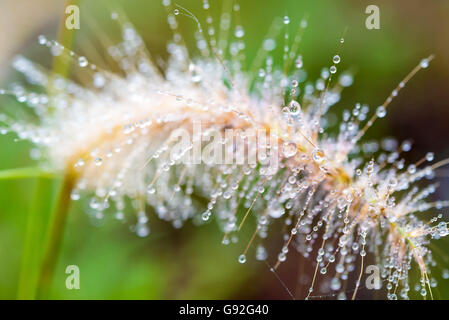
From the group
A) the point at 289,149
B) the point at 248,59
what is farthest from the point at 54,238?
the point at 248,59

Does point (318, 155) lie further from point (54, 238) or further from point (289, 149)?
point (54, 238)

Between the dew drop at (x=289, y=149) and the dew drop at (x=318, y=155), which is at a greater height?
the dew drop at (x=289, y=149)

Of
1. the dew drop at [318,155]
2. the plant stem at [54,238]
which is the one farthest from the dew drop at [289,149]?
the plant stem at [54,238]

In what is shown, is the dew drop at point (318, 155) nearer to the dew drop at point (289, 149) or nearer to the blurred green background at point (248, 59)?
the dew drop at point (289, 149)

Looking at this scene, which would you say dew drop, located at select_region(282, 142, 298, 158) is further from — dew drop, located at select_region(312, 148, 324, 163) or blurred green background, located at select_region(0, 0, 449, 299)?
blurred green background, located at select_region(0, 0, 449, 299)
